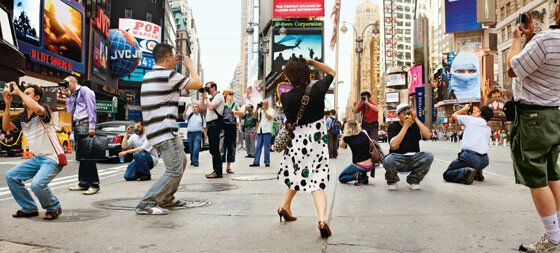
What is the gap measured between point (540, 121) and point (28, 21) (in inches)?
1054

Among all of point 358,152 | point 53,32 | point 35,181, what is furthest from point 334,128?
point 53,32

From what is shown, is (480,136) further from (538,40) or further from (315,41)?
(315,41)

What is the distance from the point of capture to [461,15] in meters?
87.6

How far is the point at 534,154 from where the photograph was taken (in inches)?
127

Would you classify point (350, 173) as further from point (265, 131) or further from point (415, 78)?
point (415, 78)

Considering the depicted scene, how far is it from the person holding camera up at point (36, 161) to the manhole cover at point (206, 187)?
2441 millimetres

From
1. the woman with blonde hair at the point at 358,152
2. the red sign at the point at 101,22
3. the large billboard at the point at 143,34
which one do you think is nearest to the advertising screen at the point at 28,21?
the red sign at the point at 101,22

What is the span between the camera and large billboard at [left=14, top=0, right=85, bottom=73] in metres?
23.8

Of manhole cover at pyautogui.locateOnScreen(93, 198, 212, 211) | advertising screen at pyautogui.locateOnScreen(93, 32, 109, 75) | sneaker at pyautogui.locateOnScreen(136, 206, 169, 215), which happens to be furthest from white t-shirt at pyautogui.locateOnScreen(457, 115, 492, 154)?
advertising screen at pyautogui.locateOnScreen(93, 32, 109, 75)

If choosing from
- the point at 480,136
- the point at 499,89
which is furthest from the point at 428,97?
the point at 480,136

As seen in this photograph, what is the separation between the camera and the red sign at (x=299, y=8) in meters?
74.1

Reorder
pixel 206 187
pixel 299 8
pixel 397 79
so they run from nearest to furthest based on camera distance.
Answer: pixel 206 187 < pixel 299 8 < pixel 397 79

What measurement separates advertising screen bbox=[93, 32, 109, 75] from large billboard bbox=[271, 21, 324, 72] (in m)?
34.5

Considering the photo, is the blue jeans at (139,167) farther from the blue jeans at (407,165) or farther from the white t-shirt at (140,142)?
the blue jeans at (407,165)
